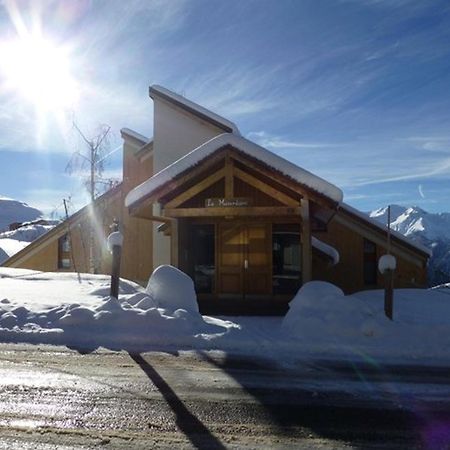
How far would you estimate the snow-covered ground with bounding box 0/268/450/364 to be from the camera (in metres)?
7.61

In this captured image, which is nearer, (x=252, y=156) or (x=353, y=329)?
(x=353, y=329)

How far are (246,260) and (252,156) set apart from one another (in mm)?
3163

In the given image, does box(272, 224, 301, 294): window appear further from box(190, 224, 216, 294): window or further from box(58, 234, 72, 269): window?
box(58, 234, 72, 269): window

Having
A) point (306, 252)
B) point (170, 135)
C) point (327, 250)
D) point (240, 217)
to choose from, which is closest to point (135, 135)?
point (170, 135)

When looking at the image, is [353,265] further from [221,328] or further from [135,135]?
[135,135]

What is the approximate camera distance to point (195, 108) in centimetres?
2327

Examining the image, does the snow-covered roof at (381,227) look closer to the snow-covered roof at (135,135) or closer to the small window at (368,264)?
the small window at (368,264)

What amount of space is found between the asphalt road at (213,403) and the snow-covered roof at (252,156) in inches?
193

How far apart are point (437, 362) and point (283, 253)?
674cm

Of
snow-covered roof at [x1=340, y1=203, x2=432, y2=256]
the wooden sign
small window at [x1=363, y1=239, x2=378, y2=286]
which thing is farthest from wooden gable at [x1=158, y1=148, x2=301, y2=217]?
small window at [x1=363, y1=239, x2=378, y2=286]

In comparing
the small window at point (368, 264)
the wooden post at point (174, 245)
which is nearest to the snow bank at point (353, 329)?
the wooden post at point (174, 245)

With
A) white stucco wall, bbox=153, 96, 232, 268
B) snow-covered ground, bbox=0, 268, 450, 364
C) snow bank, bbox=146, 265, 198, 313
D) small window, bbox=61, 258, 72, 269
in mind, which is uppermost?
white stucco wall, bbox=153, 96, 232, 268

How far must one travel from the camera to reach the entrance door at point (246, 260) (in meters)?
13.4

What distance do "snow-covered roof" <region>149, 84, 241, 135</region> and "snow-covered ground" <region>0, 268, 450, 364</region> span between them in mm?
13616
